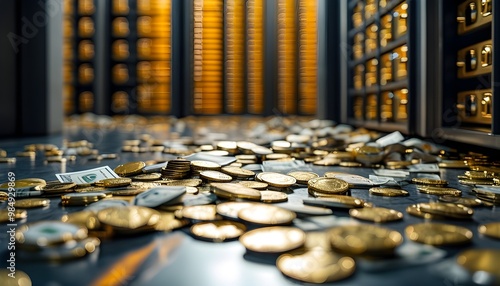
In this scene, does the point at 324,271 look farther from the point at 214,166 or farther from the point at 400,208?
the point at 214,166

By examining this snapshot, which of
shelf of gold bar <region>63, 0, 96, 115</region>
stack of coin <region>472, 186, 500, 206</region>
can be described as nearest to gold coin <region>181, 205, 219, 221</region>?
stack of coin <region>472, 186, 500, 206</region>

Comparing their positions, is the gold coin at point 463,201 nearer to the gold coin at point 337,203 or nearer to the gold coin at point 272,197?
the gold coin at point 337,203

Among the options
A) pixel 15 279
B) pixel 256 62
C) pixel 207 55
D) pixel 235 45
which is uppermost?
pixel 235 45

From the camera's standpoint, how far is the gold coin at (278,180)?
4.18 feet

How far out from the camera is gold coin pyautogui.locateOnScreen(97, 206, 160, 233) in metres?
0.80

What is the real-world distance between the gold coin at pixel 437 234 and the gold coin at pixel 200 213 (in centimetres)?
39

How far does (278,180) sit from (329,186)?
17 cm

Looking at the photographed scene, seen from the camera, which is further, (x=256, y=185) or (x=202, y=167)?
(x=202, y=167)

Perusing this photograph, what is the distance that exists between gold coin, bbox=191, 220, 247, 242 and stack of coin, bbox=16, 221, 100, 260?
0.61 feet

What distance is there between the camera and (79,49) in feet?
21.9

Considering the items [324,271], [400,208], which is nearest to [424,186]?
[400,208]

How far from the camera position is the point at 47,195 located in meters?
1.19

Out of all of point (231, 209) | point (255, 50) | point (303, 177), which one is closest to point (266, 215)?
point (231, 209)

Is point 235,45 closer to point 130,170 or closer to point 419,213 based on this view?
point 130,170
